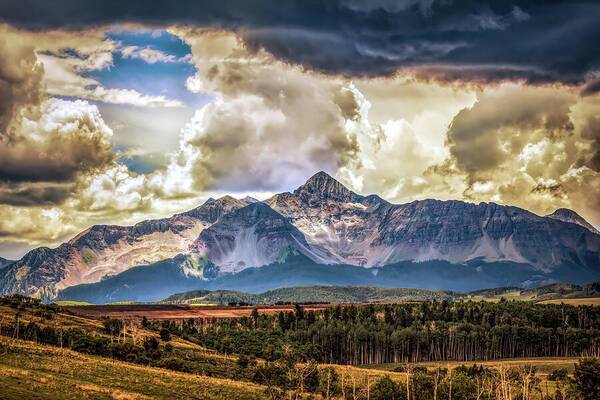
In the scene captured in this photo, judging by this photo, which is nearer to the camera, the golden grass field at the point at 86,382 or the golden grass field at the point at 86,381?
the golden grass field at the point at 86,382

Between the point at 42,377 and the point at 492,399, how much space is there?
3967 inches

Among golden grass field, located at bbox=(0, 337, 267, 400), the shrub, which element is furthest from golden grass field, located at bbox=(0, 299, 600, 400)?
the shrub

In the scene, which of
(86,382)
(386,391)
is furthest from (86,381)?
(386,391)

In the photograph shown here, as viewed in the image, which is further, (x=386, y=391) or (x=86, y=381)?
(x=386, y=391)

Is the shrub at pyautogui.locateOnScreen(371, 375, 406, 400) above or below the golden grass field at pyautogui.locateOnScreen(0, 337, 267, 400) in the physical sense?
below

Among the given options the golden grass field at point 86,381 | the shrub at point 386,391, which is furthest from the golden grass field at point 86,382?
the shrub at point 386,391

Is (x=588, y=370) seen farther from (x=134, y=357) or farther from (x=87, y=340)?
(x=87, y=340)

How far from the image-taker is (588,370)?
146 meters

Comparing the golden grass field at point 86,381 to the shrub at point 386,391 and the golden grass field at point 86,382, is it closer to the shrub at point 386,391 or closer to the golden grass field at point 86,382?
the golden grass field at point 86,382

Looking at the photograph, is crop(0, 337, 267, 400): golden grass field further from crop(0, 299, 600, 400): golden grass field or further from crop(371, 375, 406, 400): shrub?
crop(371, 375, 406, 400): shrub

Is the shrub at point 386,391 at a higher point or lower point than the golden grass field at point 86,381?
lower

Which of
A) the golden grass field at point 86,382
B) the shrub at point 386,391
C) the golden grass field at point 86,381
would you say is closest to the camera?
Answer: the golden grass field at point 86,382

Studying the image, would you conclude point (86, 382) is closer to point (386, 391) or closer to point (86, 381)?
point (86, 381)

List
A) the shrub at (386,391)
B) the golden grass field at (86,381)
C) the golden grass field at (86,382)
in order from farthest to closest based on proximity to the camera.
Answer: the shrub at (386,391) → the golden grass field at (86,381) → the golden grass field at (86,382)
